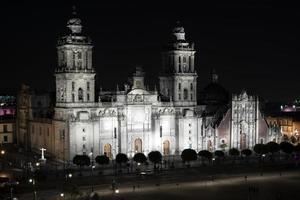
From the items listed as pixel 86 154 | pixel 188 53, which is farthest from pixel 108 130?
pixel 188 53

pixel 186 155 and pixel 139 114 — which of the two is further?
pixel 139 114

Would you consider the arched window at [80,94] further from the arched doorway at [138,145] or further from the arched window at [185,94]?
the arched window at [185,94]

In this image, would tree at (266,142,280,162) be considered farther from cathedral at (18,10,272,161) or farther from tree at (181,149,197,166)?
tree at (181,149,197,166)

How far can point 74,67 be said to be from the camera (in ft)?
313

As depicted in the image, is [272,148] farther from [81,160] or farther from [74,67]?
[74,67]

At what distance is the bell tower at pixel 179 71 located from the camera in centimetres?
10725

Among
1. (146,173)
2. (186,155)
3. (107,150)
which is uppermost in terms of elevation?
(107,150)

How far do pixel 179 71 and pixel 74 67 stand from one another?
71.7ft

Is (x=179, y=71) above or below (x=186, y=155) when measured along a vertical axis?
above

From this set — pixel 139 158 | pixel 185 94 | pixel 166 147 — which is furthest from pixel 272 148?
pixel 139 158

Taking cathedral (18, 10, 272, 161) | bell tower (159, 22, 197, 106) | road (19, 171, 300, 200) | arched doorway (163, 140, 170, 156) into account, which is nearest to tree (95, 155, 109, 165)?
cathedral (18, 10, 272, 161)

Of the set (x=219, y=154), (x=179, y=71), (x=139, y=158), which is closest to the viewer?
(x=139, y=158)

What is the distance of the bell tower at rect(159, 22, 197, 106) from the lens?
107m

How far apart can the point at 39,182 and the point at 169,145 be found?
34887 mm
